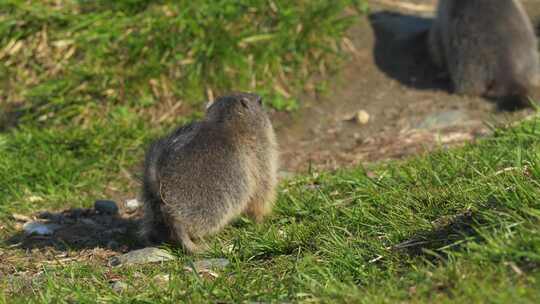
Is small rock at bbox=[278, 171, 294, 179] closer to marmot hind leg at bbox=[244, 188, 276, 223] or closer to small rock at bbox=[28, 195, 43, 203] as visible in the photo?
marmot hind leg at bbox=[244, 188, 276, 223]

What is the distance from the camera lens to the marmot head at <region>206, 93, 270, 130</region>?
222 inches

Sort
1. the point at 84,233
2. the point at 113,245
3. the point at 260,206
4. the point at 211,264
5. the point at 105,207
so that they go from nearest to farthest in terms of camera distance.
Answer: the point at 211,264, the point at 260,206, the point at 113,245, the point at 84,233, the point at 105,207

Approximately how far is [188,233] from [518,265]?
2.22 m

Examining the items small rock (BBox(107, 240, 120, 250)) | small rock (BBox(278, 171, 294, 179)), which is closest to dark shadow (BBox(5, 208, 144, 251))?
small rock (BBox(107, 240, 120, 250))

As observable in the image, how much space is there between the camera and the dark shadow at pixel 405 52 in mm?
9469

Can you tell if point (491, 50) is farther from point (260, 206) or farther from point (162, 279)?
point (162, 279)

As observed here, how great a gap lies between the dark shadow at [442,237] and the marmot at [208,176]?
4.26ft

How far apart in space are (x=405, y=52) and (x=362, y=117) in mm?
1693

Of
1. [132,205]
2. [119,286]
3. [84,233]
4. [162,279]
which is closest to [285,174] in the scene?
[132,205]

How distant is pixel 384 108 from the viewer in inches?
349

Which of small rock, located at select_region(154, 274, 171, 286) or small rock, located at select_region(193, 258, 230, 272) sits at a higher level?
small rock, located at select_region(154, 274, 171, 286)

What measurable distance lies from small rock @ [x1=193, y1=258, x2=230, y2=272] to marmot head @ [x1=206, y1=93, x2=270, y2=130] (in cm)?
110

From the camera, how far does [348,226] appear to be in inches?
194

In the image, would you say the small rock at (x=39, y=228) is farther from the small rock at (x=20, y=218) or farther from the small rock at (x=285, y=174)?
the small rock at (x=285, y=174)
